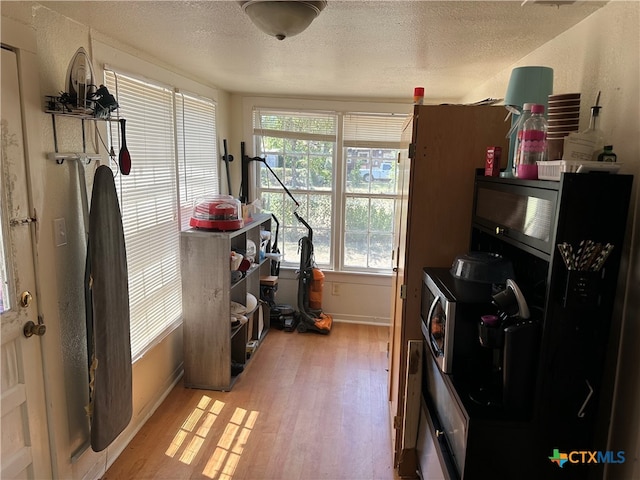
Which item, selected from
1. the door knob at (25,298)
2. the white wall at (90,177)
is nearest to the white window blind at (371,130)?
the white wall at (90,177)

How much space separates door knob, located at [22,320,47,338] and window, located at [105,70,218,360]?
0.70 meters

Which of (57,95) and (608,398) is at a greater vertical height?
(57,95)

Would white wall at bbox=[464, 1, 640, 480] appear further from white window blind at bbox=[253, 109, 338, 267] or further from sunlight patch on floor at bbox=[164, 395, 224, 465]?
white window blind at bbox=[253, 109, 338, 267]

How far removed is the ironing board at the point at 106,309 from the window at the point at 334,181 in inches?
91.0

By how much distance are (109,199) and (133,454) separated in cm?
145

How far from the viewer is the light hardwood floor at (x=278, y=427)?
7.36 feet

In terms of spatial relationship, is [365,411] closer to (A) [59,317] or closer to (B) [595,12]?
(A) [59,317]

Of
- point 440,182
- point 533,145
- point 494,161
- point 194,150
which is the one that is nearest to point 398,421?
point 440,182

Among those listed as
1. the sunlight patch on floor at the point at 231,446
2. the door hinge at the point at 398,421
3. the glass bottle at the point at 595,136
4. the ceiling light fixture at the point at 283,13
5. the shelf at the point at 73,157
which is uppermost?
the ceiling light fixture at the point at 283,13

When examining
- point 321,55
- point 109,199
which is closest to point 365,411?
point 109,199

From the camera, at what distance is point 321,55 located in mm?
2344

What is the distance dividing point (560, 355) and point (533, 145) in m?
0.68

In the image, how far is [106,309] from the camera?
6.40 feet

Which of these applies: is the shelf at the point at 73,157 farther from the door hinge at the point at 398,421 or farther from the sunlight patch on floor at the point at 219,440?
the door hinge at the point at 398,421
